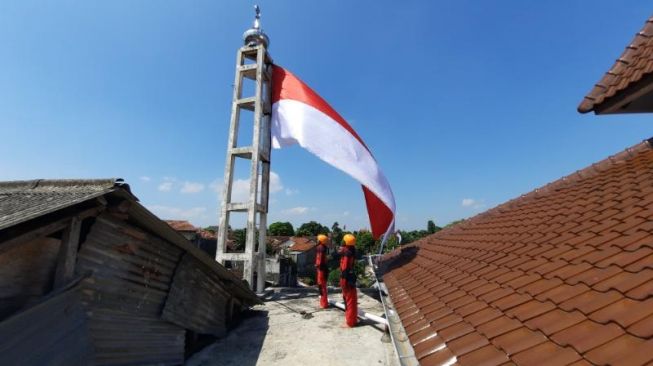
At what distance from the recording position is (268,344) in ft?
24.0

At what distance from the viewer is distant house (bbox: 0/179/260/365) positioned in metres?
3.93

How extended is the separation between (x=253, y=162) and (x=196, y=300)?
544 centimetres

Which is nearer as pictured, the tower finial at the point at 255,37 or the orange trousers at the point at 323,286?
the orange trousers at the point at 323,286

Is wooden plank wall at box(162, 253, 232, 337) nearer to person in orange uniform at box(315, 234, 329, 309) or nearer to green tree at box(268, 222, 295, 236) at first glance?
person in orange uniform at box(315, 234, 329, 309)

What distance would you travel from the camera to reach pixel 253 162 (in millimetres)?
11539

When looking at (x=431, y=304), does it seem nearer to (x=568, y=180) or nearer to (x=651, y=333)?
(x=651, y=333)

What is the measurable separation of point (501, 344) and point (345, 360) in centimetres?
472

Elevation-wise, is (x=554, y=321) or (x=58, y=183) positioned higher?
(x=58, y=183)

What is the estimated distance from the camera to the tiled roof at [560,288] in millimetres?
1757

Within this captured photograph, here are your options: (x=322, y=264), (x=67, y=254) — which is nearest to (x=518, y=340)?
(x=67, y=254)

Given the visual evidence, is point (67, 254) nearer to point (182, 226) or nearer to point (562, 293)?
point (562, 293)

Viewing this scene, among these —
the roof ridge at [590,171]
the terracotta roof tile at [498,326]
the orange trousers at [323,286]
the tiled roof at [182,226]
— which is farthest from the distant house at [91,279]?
the tiled roof at [182,226]

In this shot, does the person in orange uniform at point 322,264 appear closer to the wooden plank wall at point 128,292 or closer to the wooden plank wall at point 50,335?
the wooden plank wall at point 128,292

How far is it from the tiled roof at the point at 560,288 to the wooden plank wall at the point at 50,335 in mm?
3912
